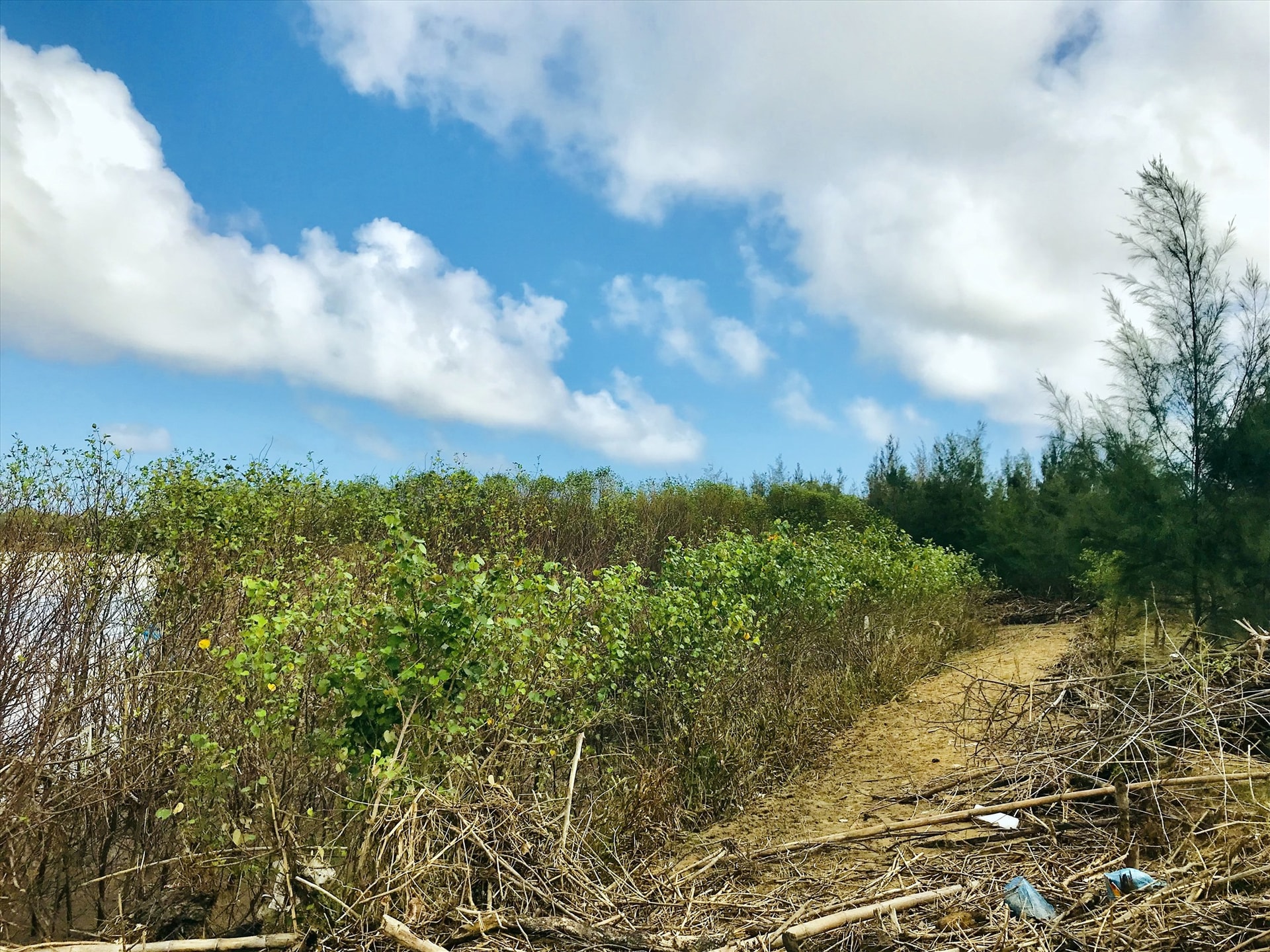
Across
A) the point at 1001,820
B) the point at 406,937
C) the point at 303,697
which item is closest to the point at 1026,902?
the point at 1001,820

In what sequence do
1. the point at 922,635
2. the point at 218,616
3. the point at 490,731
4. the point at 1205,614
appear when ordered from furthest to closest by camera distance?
1. the point at 922,635
2. the point at 1205,614
3. the point at 218,616
4. the point at 490,731

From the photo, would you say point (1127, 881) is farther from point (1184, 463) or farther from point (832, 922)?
point (1184, 463)

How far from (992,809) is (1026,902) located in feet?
3.12

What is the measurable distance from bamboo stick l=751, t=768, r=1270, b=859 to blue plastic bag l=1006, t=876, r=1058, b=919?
0.70 m

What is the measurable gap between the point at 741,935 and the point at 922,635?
304 inches

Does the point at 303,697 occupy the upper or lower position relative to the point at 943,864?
upper

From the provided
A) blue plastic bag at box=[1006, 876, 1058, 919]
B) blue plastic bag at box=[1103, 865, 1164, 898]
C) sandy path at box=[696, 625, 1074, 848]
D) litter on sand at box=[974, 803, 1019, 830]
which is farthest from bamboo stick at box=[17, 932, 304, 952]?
litter on sand at box=[974, 803, 1019, 830]

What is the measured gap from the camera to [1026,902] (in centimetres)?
390

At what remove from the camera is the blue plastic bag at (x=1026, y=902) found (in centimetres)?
383

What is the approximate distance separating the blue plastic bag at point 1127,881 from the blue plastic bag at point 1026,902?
29cm

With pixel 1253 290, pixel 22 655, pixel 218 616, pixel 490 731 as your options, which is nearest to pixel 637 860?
pixel 490 731

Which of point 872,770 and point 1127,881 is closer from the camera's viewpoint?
point 1127,881

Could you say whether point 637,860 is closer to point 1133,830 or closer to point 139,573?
point 1133,830

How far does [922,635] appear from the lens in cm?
1090
